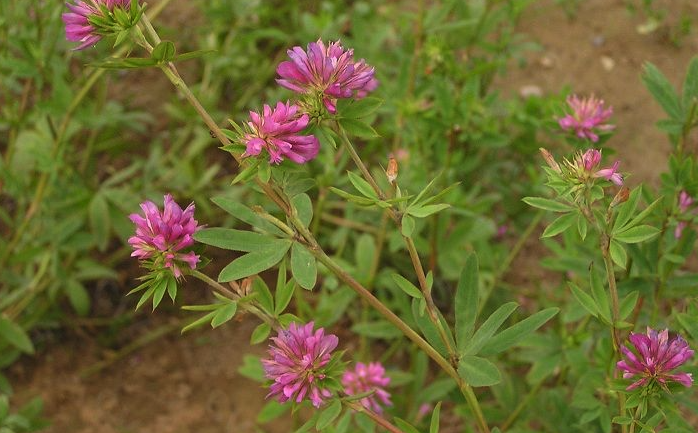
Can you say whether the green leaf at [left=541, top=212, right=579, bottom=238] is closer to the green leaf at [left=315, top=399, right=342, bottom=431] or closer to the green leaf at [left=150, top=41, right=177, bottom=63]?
the green leaf at [left=315, top=399, right=342, bottom=431]

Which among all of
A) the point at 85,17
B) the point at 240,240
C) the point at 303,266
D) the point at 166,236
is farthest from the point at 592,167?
the point at 85,17

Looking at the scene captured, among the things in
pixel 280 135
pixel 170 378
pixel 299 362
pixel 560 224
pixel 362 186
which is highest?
pixel 280 135

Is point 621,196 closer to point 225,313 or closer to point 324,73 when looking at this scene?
point 324,73

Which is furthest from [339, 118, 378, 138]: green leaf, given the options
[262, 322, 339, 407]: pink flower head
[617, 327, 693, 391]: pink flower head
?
A: [617, 327, 693, 391]: pink flower head

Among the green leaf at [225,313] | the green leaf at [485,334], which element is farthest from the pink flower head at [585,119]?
the green leaf at [225,313]

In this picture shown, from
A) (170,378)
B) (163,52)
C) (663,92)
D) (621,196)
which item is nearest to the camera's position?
(163,52)

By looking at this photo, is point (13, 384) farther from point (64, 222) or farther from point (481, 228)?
point (481, 228)
